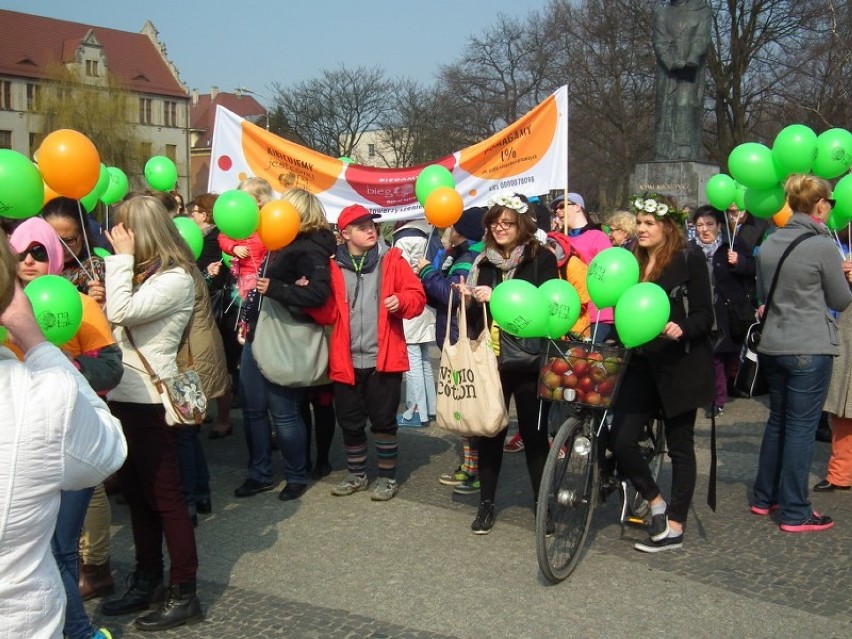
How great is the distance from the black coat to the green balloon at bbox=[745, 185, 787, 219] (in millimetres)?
1269

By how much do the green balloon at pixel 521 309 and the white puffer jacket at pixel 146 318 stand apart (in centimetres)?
142

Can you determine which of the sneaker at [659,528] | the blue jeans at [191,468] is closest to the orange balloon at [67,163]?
the blue jeans at [191,468]

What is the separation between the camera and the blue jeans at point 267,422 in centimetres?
592

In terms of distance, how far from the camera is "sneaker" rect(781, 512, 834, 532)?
516cm

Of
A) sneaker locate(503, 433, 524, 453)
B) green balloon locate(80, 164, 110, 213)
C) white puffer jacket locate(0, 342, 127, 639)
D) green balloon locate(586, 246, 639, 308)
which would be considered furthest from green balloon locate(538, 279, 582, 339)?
green balloon locate(80, 164, 110, 213)

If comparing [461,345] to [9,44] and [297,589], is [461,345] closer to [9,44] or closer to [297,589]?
[297,589]

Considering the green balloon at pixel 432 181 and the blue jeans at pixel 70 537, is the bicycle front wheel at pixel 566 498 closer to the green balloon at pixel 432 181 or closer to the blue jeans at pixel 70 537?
the blue jeans at pixel 70 537

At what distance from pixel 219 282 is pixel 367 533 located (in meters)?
2.75

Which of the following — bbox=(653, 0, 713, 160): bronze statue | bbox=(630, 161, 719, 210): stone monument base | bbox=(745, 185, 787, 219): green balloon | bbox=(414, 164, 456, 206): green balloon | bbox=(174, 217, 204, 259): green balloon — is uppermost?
bbox=(653, 0, 713, 160): bronze statue

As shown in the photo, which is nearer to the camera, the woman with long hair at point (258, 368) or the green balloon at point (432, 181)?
the woman with long hair at point (258, 368)

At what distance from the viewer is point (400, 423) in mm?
8078

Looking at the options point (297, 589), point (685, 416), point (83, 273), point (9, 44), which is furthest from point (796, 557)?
point (9, 44)

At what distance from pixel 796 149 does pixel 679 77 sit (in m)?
12.2

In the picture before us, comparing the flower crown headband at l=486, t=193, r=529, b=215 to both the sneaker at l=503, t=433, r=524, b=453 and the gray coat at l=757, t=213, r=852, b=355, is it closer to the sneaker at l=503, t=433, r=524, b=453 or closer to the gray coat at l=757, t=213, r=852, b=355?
the gray coat at l=757, t=213, r=852, b=355
